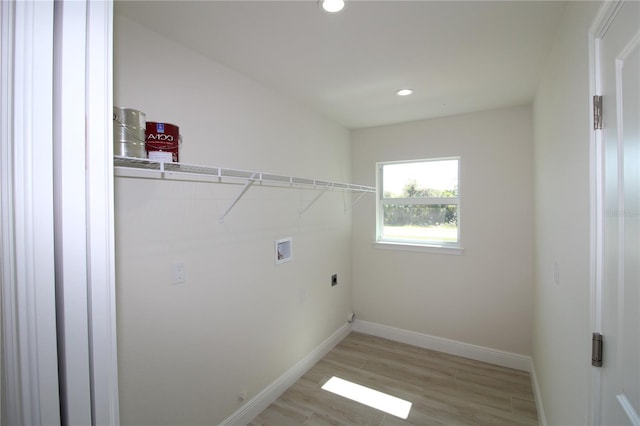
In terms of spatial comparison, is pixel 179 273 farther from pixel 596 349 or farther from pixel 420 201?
pixel 420 201

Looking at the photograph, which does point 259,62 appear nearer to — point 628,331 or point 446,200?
point 628,331

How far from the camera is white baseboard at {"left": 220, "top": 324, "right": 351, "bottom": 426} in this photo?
2111 mm

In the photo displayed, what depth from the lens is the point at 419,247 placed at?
3.32 m

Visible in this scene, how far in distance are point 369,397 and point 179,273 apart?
181 centimetres

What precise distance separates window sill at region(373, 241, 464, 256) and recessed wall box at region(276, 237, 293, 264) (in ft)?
4.37

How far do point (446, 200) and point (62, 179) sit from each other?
3301mm

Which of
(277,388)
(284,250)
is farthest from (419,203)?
(277,388)

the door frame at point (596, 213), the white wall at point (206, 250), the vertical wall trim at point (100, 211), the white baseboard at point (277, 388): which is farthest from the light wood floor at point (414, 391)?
the vertical wall trim at point (100, 211)

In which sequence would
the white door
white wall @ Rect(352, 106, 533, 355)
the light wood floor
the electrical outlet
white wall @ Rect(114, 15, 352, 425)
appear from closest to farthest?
1. the white door
2. white wall @ Rect(114, 15, 352, 425)
3. the electrical outlet
4. the light wood floor
5. white wall @ Rect(352, 106, 533, 355)

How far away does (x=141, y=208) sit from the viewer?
1541 millimetres

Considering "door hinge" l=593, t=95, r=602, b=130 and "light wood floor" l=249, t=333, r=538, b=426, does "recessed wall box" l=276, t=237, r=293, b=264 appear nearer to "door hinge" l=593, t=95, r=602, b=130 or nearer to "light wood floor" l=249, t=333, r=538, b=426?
"light wood floor" l=249, t=333, r=538, b=426

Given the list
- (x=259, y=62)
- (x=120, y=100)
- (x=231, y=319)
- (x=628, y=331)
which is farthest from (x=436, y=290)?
(x=120, y=100)

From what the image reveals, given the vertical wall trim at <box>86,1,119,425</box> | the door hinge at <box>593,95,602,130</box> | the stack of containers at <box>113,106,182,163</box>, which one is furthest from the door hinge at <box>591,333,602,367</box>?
the stack of containers at <box>113,106,182,163</box>

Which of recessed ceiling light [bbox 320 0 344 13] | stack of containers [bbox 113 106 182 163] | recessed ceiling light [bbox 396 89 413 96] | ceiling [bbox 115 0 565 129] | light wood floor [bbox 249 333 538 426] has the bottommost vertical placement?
light wood floor [bbox 249 333 538 426]
